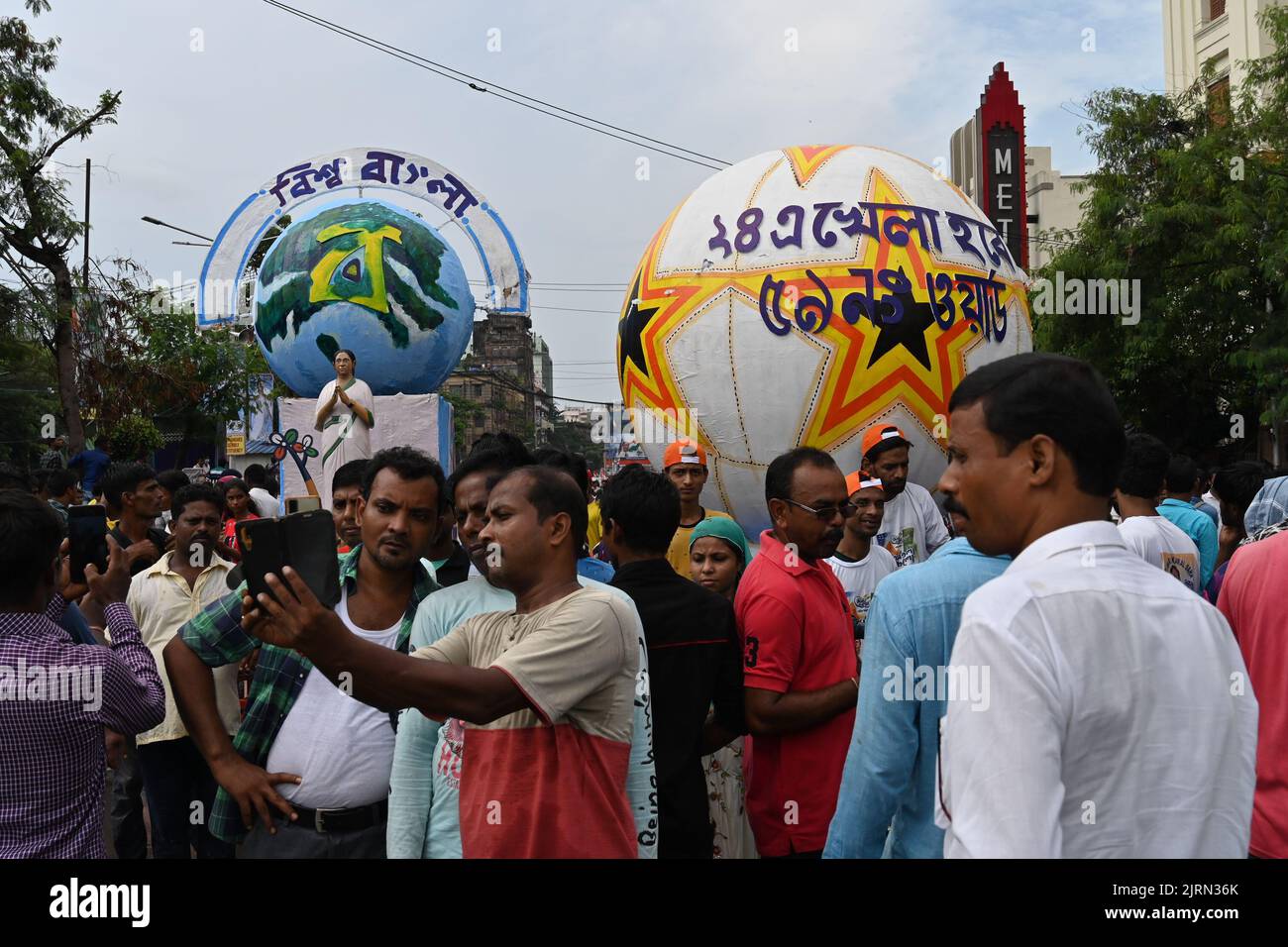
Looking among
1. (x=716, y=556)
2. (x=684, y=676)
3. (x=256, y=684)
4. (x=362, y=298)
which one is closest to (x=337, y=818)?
(x=256, y=684)

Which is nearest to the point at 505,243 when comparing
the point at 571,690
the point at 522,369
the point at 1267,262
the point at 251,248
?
the point at 251,248

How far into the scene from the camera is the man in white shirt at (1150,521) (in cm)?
496

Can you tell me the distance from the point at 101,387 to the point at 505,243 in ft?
23.4

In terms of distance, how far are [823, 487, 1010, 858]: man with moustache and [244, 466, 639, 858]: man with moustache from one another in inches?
20.3

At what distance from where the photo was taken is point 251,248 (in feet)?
47.5

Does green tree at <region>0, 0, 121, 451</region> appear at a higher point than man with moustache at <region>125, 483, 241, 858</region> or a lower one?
higher

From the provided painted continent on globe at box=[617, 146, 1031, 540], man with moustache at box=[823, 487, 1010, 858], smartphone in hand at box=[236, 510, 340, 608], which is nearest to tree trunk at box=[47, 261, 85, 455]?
painted continent on globe at box=[617, 146, 1031, 540]

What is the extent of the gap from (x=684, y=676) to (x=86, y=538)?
194 cm

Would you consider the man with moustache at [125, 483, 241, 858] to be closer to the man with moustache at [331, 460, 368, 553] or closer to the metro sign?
the man with moustache at [331, 460, 368, 553]

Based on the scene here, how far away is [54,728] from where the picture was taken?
2996 millimetres

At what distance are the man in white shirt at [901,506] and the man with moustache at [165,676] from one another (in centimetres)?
333

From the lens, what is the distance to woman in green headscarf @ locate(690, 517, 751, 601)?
195 inches

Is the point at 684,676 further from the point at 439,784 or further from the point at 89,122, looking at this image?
the point at 89,122
